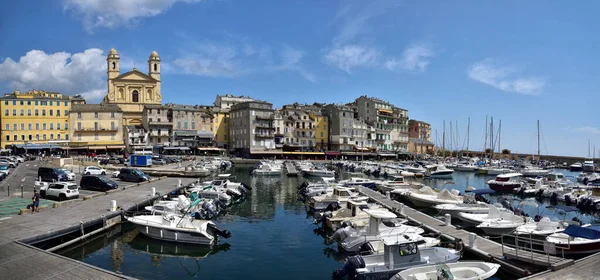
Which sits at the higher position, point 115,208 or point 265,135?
point 265,135

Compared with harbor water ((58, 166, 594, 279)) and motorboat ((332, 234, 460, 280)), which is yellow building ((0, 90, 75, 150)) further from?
motorboat ((332, 234, 460, 280))

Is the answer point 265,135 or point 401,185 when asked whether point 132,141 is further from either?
point 401,185

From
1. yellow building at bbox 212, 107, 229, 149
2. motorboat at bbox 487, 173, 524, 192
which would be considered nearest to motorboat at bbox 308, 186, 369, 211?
motorboat at bbox 487, 173, 524, 192

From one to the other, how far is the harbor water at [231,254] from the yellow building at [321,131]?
78.3m

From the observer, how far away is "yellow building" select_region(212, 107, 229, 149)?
103m

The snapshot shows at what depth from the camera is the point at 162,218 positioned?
77.7 feet

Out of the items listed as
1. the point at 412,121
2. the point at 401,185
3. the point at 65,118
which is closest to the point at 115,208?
the point at 401,185

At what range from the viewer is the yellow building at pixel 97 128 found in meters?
86.0

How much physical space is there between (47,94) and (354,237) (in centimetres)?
10119

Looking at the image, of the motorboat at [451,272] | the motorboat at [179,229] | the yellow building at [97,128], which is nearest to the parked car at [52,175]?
the motorboat at [179,229]

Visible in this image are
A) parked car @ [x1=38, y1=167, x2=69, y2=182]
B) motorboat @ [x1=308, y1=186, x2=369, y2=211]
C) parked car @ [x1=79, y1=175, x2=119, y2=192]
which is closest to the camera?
motorboat @ [x1=308, y1=186, x2=369, y2=211]

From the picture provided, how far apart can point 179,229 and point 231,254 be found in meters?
3.74

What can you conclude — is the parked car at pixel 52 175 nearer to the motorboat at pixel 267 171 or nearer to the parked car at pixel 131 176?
the parked car at pixel 131 176

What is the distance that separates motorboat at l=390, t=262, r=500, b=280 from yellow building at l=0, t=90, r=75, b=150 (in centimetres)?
9217
